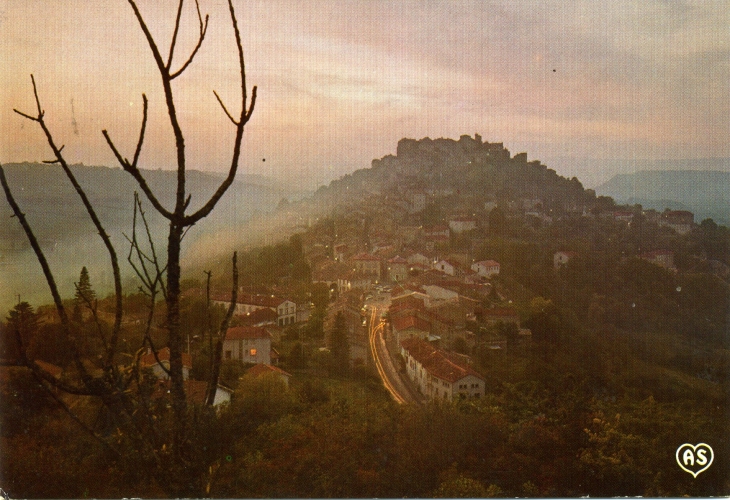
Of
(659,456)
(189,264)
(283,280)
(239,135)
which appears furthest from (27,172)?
(659,456)

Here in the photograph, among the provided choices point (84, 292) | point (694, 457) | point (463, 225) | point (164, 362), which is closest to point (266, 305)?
point (164, 362)

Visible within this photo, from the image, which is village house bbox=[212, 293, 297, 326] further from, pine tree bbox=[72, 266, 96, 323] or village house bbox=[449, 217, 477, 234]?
village house bbox=[449, 217, 477, 234]

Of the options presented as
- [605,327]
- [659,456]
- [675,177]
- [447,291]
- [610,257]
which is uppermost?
[675,177]

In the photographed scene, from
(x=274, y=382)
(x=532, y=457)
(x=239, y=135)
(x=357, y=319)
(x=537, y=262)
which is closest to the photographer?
(x=239, y=135)

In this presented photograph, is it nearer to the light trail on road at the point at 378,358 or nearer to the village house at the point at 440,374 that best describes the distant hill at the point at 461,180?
the light trail on road at the point at 378,358

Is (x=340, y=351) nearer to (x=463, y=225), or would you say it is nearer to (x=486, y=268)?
(x=486, y=268)

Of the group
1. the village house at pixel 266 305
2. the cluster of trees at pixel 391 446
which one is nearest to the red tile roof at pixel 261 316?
the village house at pixel 266 305

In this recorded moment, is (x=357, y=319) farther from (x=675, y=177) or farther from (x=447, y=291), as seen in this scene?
(x=675, y=177)

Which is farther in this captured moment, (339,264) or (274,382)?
(339,264)
